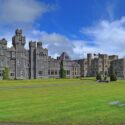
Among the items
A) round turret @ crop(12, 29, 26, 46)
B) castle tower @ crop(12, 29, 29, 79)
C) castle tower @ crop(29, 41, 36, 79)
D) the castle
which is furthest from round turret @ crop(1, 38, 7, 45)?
castle tower @ crop(29, 41, 36, 79)

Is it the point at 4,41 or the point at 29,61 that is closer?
the point at 4,41

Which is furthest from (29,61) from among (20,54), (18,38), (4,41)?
(4,41)

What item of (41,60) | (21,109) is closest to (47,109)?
(21,109)

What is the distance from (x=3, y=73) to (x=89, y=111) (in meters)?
88.9

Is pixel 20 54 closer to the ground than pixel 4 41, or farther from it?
closer to the ground

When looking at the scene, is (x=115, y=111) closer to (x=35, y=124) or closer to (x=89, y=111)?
(x=89, y=111)

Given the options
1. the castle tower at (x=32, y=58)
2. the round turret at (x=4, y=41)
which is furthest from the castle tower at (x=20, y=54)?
the round turret at (x=4, y=41)

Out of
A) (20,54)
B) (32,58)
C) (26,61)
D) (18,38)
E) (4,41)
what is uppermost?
(18,38)

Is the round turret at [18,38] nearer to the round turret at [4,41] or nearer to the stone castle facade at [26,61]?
the stone castle facade at [26,61]

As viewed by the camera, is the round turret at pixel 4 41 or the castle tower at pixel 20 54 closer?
the round turret at pixel 4 41

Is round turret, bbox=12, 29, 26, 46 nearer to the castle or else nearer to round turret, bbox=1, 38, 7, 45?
the castle

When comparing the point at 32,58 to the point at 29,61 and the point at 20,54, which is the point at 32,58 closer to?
the point at 29,61

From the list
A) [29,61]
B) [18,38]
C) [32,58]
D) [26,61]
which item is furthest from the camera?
[32,58]

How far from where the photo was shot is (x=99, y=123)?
18.2 metres
